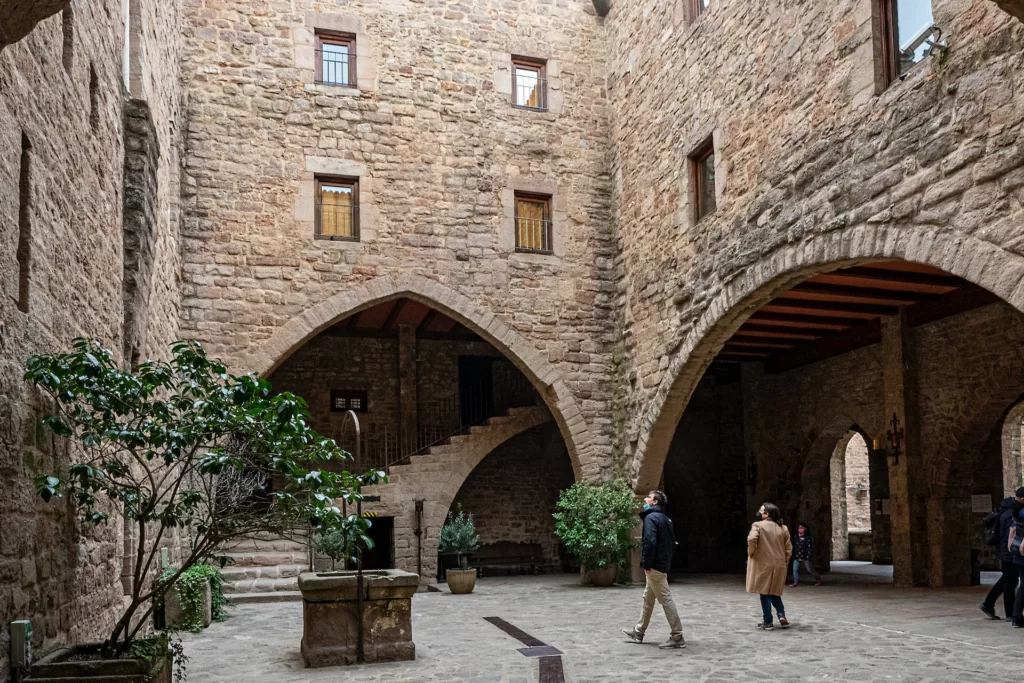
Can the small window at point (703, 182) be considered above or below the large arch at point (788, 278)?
above

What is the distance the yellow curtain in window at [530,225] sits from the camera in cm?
1287

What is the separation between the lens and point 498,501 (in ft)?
54.4

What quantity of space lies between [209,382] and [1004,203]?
5142mm

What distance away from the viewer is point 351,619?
6.80 metres

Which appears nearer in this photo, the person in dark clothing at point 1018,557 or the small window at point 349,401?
the person in dark clothing at point 1018,557

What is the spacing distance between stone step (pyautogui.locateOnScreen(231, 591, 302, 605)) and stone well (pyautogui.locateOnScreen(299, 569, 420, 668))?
14.9 ft

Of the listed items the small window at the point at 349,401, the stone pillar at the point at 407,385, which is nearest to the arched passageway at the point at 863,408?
the stone pillar at the point at 407,385

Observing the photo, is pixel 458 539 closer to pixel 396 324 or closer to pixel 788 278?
pixel 396 324

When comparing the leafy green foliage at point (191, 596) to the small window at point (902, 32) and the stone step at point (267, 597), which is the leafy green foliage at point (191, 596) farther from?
the small window at point (902, 32)

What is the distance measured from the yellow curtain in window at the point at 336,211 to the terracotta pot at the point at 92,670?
799 centimetres

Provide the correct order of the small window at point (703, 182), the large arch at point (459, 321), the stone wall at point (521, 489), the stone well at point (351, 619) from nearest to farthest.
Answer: the stone well at point (351, 619), the small window at point (703, 182), the large arch at point (459, 321), the stone wall at point (521, 489)

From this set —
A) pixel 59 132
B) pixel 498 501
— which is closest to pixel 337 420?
pixel 498 501

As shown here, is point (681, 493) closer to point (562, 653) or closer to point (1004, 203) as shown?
point (562, 653)

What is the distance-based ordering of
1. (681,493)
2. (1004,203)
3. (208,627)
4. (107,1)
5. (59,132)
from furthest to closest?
1. (681,493)
2. (208,627)
3. (107,1)
4. (1004,203)
5. (59,132)
